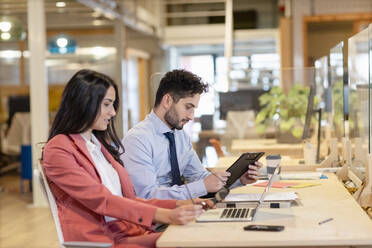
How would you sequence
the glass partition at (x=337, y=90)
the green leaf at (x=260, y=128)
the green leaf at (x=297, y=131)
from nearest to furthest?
the glass partition at (x=337, y=90) → the green leaf at (x=297, y=131) → the green leaf at (x=260, y=128)

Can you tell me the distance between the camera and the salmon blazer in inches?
102

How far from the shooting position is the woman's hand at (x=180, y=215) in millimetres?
2475

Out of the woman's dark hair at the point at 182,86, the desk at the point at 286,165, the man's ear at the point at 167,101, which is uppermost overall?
the woman's dark hair at the point at 182,86

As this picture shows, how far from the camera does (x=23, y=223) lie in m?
6.93

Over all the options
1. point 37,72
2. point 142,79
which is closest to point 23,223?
point 37,72

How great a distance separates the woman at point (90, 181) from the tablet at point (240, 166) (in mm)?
328

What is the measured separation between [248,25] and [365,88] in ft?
38.4

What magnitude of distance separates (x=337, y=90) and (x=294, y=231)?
285 cm

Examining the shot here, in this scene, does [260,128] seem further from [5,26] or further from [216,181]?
[5,26]

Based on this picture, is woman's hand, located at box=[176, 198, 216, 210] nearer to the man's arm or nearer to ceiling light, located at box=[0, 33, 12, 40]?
the man's arm

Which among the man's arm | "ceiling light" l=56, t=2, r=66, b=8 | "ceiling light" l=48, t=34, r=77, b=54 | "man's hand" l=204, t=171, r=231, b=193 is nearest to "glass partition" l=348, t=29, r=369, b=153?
"man's hand" l=204, t=171, r=231, b=193

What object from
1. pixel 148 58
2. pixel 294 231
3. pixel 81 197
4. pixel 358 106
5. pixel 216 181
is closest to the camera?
pixel 294 231

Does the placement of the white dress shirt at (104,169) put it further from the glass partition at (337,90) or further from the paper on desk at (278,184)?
the glass partition at (337,90)

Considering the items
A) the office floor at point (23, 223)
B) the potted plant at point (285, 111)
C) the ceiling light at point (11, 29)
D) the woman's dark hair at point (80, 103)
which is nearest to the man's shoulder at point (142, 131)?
the woman's dark hair at point (80, 103)
